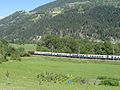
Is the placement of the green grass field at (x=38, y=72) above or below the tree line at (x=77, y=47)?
below

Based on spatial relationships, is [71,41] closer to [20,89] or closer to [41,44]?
[41,44]

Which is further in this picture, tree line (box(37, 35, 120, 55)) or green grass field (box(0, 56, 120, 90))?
tree line (box(37, 35, 120, 55))

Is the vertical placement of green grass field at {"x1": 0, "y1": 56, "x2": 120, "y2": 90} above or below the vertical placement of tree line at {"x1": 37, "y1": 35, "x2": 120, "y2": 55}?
below

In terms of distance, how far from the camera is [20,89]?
2916cm

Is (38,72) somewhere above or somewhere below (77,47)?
below

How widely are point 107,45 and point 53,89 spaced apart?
4579 inches

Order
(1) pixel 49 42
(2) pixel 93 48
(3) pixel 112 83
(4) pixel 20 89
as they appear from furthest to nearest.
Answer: (1) pixel 49 42 < (2) pixel 93 48 < (3) pixel 112 83 < (4) pixel 20 89

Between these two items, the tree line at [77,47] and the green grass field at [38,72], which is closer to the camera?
the green grass field at [38,72]

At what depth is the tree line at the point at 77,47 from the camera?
142975 mm

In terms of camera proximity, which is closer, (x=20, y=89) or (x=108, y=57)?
(x=20, y=89)

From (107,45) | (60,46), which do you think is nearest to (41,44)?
(60,46)

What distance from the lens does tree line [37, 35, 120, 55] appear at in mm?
142975

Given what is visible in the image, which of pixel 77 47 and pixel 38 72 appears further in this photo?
pixel 77 47

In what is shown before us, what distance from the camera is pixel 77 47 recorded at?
15925 cm
